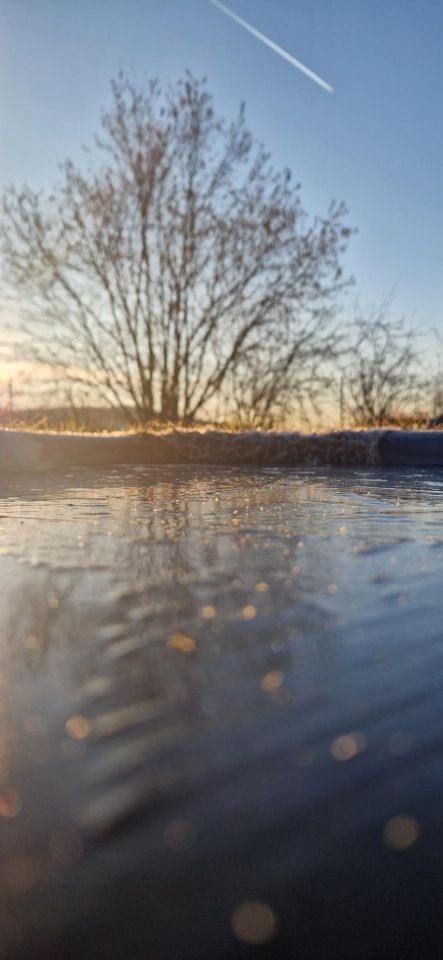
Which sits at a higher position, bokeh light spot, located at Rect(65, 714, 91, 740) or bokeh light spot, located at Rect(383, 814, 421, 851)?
bokeh light spot, located at Rect(65, 714, 91, 740)

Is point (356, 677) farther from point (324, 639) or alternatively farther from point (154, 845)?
point (154, 845)

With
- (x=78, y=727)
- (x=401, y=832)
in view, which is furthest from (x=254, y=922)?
(x=78, y=727)

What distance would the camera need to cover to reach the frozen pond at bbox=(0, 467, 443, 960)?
17.3 inches

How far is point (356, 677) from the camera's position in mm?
761

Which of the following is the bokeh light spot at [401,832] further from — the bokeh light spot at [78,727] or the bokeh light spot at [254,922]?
the bokeh light spot at [78,727]

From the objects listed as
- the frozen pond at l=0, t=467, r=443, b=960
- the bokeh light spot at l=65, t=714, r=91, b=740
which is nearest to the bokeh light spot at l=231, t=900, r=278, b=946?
the frozen pond at l=0, t=467, r=443, b=960

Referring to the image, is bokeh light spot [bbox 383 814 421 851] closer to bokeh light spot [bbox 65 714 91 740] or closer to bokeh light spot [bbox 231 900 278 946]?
bokeh light spot [bbox 231 900 278 946]

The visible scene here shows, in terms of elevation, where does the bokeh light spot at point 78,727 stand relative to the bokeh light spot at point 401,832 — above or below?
above

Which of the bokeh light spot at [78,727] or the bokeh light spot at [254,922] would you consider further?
the bokeh light spot at [78,727]

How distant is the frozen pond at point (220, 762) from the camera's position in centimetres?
44

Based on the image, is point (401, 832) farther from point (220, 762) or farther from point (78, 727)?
point (78, 727)

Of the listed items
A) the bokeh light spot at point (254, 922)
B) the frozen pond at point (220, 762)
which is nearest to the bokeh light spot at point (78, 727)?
the frozen pond at point (220, 762)

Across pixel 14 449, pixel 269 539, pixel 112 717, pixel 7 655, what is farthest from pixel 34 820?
pixel 14 449

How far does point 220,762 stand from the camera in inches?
23.0
